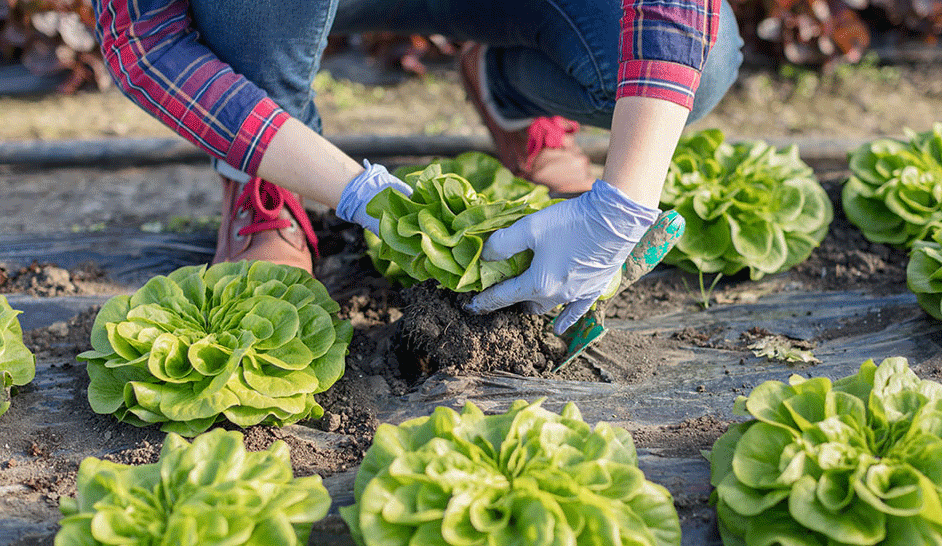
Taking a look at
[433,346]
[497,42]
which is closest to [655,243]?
[433,346]

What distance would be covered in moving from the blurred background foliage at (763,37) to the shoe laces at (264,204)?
2.38 metres

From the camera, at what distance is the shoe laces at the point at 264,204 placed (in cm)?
237

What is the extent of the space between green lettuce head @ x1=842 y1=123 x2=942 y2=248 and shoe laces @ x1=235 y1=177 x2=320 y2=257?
202cm

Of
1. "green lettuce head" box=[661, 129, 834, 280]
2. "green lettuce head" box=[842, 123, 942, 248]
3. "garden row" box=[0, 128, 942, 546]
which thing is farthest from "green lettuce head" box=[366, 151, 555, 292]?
"green lettuce head" box=[842, 123, 942, 248]

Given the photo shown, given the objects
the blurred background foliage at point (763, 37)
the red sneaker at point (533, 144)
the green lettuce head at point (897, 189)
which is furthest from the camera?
the blurred background foliage at point (763, 37)

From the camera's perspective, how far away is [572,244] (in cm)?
175

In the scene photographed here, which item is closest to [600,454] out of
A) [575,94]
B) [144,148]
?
[575,94]

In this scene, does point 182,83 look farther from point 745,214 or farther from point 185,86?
point 745,214

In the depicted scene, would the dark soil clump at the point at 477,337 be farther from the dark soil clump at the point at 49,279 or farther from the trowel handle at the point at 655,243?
the dark soil clump at the point at 49,279

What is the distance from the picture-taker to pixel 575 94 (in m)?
2.54

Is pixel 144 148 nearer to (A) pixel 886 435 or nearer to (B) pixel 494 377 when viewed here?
(B) pixel 494 377

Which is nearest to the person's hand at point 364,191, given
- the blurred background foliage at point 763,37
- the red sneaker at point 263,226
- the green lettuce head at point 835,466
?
Answer: the red sneaker at point 263,226

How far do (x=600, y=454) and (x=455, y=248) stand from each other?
626 millimetres

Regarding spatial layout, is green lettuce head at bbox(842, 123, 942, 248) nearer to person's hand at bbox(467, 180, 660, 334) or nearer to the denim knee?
the denim knee
